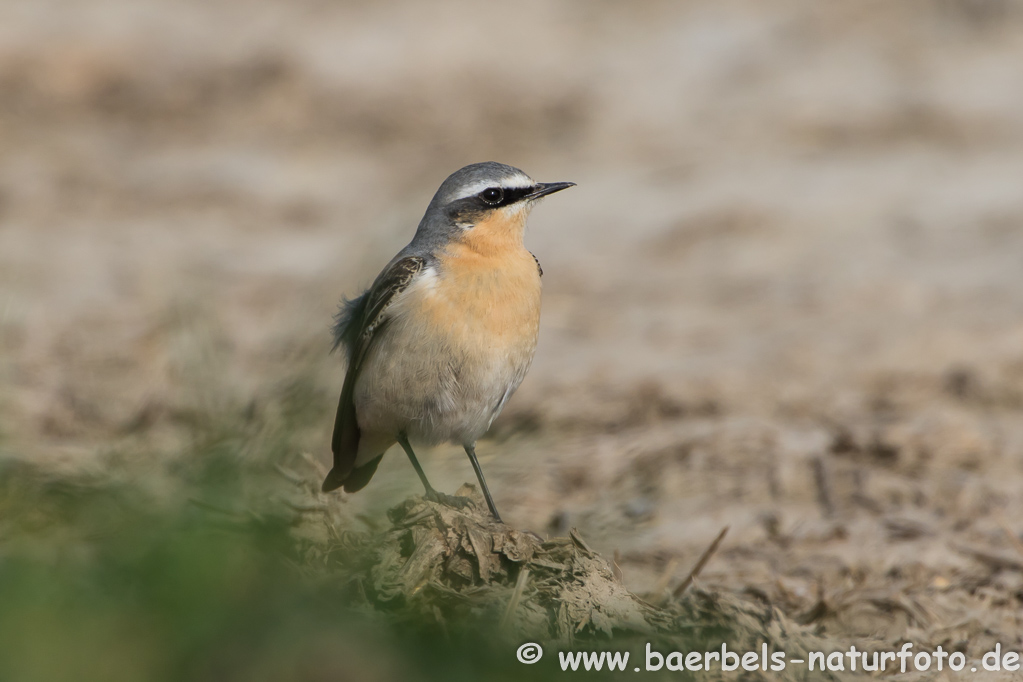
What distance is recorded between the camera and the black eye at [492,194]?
626 cm

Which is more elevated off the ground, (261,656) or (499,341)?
(499,341)

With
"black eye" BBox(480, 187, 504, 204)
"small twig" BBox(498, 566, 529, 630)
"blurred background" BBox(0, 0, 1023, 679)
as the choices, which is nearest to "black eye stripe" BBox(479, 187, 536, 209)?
"black eye" BBox(480, 187, 504, 204)

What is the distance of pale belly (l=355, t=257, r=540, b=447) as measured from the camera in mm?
5965

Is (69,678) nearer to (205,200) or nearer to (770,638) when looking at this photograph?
(770,638)

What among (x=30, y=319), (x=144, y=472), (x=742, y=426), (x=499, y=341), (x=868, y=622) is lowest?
(x=868, y=622)

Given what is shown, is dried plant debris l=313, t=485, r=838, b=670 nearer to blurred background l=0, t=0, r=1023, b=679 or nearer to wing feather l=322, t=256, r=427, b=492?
blurred background l=0, t=0, r=1023, b=679

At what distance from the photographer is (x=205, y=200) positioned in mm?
13266

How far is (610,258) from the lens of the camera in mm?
12195

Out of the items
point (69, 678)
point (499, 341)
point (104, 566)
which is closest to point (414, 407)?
point (499, 341)

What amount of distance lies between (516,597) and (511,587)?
21 centimetres

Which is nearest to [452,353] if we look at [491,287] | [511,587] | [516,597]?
[491,287]

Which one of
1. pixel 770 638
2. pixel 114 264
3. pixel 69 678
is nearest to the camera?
pixel 69 678

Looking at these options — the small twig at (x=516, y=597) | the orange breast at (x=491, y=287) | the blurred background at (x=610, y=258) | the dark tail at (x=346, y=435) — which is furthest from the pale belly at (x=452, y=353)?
the small twig at (x=516, y=597)

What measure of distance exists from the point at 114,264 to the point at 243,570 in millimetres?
9242
